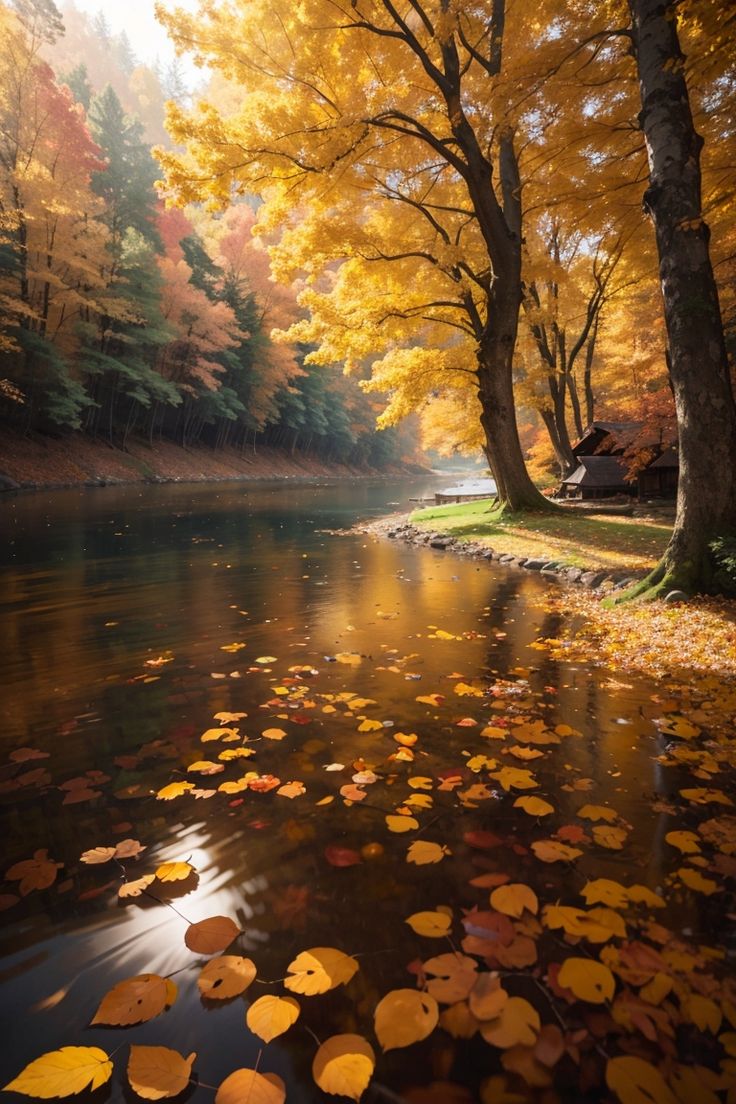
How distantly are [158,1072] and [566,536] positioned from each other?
11.5 m

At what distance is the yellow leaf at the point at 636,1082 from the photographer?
4.29 ft

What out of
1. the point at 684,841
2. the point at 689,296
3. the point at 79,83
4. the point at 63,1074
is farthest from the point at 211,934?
the point at 79,83

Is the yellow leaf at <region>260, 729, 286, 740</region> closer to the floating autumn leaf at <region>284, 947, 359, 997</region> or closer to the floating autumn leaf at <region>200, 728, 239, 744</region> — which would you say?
the floating autumn leaf at <region>200, 728, 239, 744</region>

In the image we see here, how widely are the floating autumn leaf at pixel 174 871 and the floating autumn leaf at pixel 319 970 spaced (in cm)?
65

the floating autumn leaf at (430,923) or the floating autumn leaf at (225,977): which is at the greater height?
the floating autumn leaf at (430,923)

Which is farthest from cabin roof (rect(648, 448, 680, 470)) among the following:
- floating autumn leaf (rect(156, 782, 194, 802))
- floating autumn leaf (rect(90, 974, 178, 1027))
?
floating autumn leaf (rect(90, 974, 178, 1027))

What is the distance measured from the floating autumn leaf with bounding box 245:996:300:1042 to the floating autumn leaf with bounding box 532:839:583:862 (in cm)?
110

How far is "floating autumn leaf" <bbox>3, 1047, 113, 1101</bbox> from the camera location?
136 centimetres

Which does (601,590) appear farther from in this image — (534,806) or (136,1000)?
(136,1000)

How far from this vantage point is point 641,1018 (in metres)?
1.49

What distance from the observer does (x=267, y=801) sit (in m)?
2.64

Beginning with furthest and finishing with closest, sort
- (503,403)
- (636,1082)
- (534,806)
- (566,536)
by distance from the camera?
(503,403) → (566,536) → (534,806) → (636,1082)

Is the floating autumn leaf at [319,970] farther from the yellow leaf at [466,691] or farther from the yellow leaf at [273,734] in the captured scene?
the yellow leaf at [466,691]

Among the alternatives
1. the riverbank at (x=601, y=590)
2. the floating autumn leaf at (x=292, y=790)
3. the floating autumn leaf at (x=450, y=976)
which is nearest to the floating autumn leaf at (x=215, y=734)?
the floating autumn leaf at (x=292, y=790)
